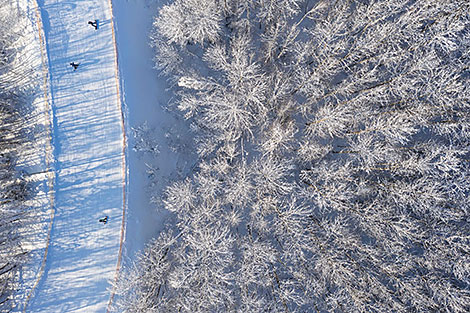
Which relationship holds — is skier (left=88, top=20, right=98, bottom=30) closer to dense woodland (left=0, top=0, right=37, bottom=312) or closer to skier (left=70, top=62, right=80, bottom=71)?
skier (left=70, top=62, right=80, bottom=71)

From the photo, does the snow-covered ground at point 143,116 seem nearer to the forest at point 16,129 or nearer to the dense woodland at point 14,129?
the forest at point 16,129

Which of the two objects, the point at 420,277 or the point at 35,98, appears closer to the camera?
the point at 420,277

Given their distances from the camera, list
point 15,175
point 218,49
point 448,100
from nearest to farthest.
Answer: point 448,100 < point 218,49 < point 15,175

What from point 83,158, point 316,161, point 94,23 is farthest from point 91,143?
point 316,161

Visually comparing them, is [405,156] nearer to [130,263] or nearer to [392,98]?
[392,98]

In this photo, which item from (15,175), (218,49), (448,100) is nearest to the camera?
(448,100)

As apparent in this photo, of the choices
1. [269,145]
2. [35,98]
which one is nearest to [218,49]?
[269,145]

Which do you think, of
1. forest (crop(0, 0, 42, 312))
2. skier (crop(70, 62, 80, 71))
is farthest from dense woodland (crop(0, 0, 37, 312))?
skier (crop(70, 62, 80, 71))

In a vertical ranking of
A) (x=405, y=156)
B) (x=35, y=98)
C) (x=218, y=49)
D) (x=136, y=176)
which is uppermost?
(x=218, y=49)

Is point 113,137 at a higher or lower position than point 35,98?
lower

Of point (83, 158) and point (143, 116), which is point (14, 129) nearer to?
point (83, 158)
